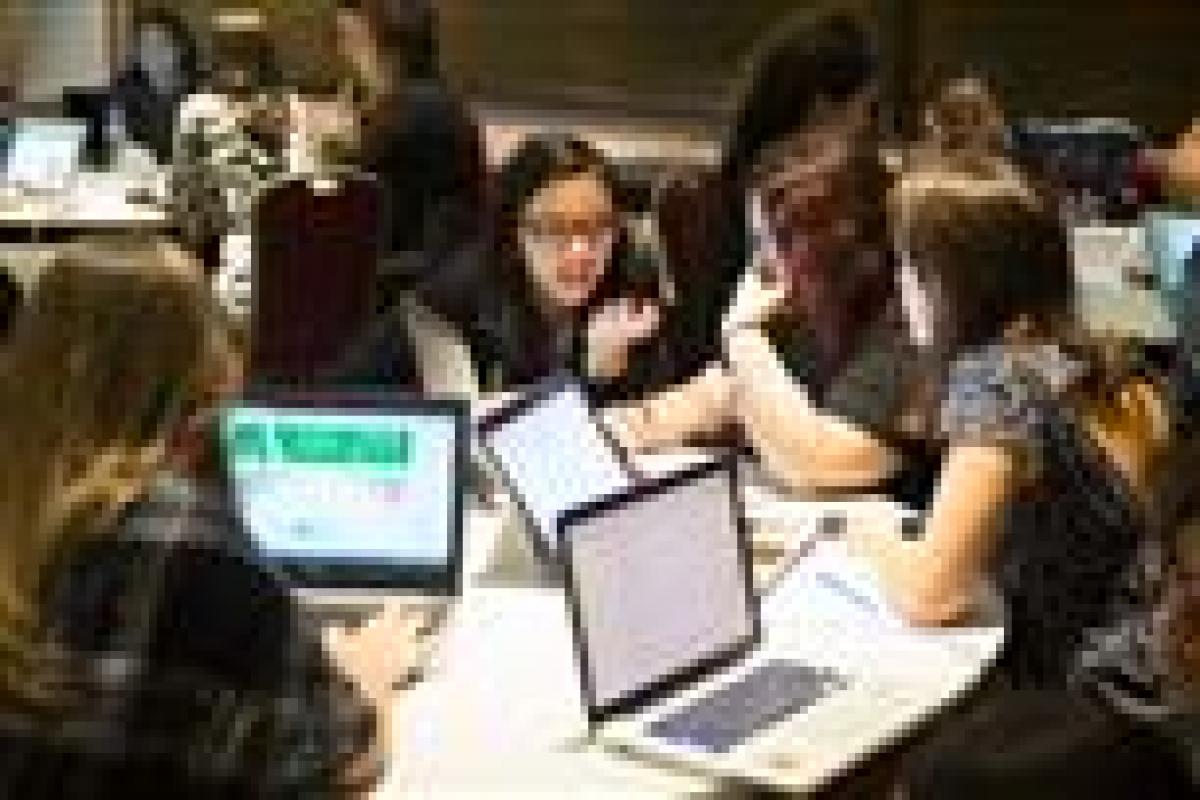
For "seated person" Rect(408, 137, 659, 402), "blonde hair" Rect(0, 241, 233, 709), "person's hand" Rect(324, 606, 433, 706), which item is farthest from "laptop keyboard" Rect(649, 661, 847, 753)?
"seated person" Rect(408, 137, 659, 402)

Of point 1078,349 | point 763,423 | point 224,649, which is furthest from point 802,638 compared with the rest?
point 224,649

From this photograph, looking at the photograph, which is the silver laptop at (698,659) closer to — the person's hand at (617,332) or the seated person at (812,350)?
the seated person at (812,350)

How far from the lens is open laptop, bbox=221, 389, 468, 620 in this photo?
9.56ft

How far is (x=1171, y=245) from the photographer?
469cm

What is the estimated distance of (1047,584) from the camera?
2.88 meters

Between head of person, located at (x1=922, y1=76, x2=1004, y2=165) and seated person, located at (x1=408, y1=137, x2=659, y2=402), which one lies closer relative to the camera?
seated person, located at (x1=408, y1=137, x2=659, y2=402)

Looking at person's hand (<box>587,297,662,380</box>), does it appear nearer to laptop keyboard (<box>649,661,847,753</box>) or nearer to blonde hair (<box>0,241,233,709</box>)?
laptop keyboard (<box>649,661,847,753</box>)

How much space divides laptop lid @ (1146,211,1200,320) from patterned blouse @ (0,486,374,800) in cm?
270

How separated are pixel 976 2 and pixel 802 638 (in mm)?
4636

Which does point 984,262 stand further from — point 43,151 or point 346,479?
point 43,151

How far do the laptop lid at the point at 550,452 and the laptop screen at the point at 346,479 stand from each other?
0.15m

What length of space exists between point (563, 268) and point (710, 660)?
139 cm

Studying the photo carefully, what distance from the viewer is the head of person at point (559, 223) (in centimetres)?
401

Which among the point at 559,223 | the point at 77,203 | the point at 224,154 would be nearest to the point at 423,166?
the point at 559,223
